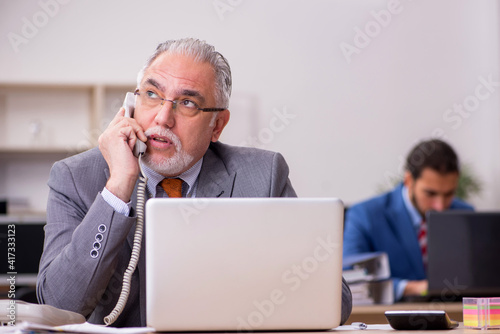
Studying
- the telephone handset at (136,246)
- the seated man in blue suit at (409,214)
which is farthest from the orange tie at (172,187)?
the seated man in blue suit at (409,214)

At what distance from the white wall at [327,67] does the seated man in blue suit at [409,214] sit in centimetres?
174

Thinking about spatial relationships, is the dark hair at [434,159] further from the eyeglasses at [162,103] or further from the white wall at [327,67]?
the eyeglasses at [162,103]

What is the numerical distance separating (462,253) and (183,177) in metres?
1.34

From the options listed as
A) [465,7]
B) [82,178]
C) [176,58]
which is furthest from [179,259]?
[465,7]

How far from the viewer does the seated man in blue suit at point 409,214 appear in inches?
144

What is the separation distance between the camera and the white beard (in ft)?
6.04

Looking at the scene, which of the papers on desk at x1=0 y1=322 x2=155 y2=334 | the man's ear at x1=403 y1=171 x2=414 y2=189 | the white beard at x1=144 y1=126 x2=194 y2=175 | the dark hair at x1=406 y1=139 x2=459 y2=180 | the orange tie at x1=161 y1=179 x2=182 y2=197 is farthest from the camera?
the man's ear at x1=403 y1=171 x2=414 y2=189

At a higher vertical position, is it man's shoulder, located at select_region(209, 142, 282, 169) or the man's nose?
man's shoulder, located at select_region(209, 142, 282, 169)

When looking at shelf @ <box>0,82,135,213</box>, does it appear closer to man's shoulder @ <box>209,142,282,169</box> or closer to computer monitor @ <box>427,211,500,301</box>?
computer monitor @ <box>427,211,500,301</box>

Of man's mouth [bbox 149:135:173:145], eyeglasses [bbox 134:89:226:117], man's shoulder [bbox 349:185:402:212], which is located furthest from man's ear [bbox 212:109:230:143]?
man's shoulder [bbox 349:185:402:212]

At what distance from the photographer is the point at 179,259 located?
49.6 inches

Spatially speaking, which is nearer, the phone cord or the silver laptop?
the silver laptop

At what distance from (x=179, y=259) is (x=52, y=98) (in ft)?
13.6

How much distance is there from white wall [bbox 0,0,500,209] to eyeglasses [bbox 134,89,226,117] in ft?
11.2
